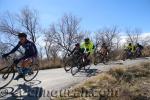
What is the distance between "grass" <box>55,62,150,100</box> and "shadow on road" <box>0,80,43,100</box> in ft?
3.22

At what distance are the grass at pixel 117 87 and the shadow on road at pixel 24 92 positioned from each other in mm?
981

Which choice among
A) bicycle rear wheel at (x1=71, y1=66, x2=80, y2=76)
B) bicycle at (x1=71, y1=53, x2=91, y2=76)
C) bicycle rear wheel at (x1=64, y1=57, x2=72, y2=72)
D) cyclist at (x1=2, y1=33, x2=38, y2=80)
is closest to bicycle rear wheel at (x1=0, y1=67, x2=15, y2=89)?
cyclist at (x1=2, y1=33, x2=38, y2=80)

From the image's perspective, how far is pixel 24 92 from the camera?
9328 millimetres

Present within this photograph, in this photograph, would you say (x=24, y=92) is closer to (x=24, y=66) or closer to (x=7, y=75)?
(x=7, y=75)

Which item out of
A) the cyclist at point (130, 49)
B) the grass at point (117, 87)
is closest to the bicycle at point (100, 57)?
the cyclist at point (130, 49)

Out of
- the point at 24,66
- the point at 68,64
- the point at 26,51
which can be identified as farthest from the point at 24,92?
the point at 68,64

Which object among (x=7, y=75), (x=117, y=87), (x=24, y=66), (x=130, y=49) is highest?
(x=130, y=49)

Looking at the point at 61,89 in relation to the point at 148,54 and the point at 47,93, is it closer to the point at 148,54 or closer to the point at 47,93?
the point at 47,93

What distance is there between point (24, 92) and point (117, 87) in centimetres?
313

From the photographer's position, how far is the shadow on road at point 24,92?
857 centimetres

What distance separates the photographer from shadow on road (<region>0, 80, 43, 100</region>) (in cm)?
857

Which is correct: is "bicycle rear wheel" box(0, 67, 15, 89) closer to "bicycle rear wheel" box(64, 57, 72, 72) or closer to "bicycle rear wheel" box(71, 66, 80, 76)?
"bicycle rear wheel" box(71, 66, 80, 76)

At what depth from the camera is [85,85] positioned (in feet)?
32.1

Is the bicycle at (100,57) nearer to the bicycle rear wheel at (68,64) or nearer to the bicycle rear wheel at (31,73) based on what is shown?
the bicycle rear wheel at (68,64)
